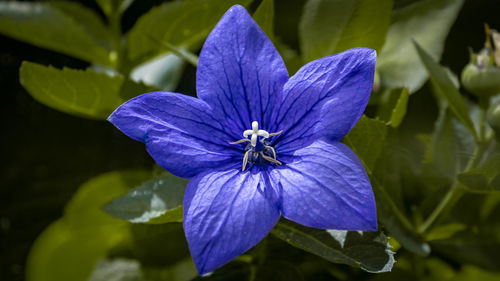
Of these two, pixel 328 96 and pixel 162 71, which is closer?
pixel 328 96

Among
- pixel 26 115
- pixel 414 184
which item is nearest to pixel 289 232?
pixel 414 184

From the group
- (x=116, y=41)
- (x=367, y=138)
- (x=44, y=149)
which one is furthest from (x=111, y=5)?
(x=367, y=138)

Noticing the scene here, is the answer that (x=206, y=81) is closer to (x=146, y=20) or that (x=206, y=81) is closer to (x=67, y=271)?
(x=146, y=20)

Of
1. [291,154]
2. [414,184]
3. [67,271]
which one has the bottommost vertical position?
[67,271]

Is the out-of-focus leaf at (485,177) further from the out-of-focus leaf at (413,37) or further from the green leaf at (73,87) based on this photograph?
the green leaf at (73,87)

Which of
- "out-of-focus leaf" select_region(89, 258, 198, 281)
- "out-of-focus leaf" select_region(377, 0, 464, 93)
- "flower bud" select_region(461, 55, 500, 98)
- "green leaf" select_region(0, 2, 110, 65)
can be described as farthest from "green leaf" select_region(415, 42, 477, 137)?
"green leaf" select_region(0, 2, 110, 65)

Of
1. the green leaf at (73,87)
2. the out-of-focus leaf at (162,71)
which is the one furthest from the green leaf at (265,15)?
the out-of-focus leaf at (162,71)

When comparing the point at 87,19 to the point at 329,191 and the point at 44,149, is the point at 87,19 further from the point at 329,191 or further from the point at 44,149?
the point at 329,191
